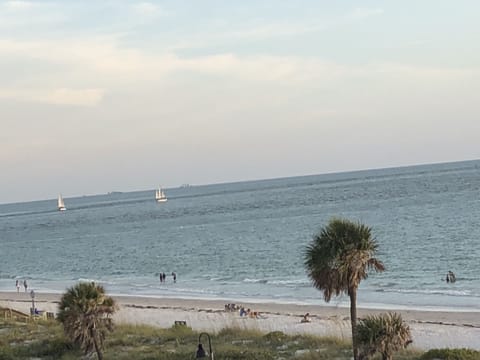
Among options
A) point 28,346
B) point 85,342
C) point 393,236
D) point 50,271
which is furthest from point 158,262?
point 85,342

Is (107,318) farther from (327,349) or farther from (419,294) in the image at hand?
(419,294)

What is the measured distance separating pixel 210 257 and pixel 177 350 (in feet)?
150

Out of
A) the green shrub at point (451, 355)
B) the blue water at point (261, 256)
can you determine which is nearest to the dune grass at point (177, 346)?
the green shrub at point (451, 355)

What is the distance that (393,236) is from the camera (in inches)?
2832

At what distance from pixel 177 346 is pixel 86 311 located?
18.6 feet

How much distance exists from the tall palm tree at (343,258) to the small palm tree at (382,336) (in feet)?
2.07

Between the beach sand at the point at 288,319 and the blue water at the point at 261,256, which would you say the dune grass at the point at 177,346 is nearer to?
the beach sand at the point at 288,319

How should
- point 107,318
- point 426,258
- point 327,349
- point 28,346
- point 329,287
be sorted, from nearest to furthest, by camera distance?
1. point 329,287
2. point 107,318
3. point 327,349
4. point 28,346
5. point 426,258

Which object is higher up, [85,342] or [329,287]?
[329,287]

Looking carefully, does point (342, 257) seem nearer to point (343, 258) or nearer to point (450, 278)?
point (343, 258)

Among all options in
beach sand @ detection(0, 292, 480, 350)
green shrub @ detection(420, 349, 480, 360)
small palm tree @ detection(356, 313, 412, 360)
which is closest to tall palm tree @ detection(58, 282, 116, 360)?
small palm tree @ detection(356, 313, 412, 360)

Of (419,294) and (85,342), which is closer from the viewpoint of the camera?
(85,342)

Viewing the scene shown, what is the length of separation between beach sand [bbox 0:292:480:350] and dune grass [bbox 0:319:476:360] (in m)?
2.41

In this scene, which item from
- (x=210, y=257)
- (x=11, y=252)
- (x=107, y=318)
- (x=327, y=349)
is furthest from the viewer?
(x=11, y=252)
